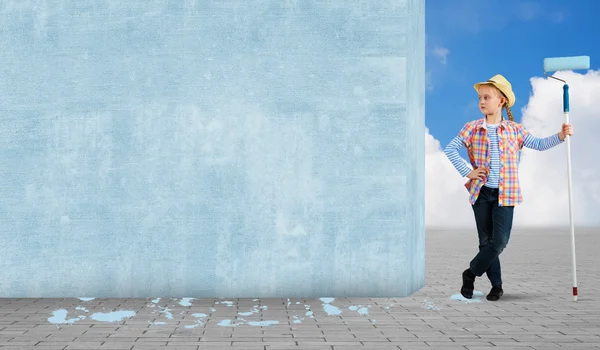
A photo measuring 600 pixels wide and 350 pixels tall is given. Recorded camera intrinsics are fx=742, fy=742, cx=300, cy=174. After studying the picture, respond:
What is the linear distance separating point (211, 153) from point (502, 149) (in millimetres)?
2612

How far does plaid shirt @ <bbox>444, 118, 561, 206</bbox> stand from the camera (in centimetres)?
658

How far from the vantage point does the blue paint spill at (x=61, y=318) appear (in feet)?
18.3

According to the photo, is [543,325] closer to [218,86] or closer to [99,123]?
[218,86]

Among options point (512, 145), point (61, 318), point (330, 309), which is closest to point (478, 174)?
point (512, 145)

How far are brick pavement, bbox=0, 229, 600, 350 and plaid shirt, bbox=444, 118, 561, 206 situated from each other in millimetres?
990

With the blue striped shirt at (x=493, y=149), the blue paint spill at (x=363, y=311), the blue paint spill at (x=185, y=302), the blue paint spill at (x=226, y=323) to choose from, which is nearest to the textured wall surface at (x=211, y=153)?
the blue paint spill at (x=185, y=302)

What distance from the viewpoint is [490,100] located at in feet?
22.2

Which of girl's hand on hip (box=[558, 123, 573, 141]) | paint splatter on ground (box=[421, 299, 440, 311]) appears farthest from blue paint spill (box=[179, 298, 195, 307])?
girl's hand on hip (box=[558, 123, 573, 141])

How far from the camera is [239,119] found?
671 centimetres

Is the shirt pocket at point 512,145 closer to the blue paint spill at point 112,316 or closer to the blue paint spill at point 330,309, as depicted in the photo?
the blue paint spill at point 330,309

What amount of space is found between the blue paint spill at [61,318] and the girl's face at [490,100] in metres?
3.93

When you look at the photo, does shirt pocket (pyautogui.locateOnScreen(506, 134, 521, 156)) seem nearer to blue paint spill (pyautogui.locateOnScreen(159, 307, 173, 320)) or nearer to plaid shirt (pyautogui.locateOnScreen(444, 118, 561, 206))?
plaid shirt (pyautogui.locateOnScreen(444, 118, 561, 206))

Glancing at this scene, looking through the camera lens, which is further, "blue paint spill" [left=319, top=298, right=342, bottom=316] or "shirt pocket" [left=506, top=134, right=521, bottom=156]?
"shirt pocket" [left=506, top=134, right=521, bottom=156]

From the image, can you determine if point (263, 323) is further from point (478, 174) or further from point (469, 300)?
point (478, 174)
